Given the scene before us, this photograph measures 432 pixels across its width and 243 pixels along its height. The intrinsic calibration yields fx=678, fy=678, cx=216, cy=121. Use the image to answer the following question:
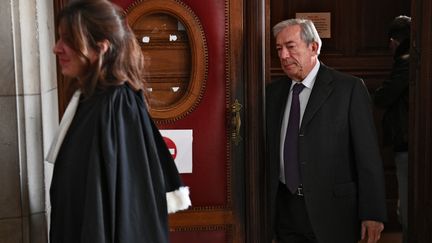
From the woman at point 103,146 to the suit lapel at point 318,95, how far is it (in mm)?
1001

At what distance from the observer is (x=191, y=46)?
10.9 ft

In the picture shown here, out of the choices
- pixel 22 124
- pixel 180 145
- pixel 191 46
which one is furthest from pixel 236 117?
pixel 22 124

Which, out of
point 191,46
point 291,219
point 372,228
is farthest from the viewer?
point 191,46

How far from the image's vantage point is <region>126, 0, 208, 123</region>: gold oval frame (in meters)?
3.27

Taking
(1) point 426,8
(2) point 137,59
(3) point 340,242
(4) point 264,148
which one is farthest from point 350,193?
(2) point 137,59

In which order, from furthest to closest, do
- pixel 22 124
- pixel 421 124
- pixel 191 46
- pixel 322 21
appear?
1. pixel 322 21
2. pixel 421 124
3. pixel 191 46
4. pixel 22 124

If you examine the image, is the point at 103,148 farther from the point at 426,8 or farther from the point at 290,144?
the point at 426,8

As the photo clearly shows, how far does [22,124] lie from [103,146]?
618mm

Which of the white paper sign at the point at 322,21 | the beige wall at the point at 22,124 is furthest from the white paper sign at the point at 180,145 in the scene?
the white paper sign at the point at 322,21

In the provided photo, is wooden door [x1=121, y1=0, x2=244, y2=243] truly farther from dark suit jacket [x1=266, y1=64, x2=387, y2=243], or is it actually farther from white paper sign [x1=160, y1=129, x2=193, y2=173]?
dark suit jacket [x1=266, y1=64, x2=387, y2=243]

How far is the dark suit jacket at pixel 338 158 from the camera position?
9.92 ft

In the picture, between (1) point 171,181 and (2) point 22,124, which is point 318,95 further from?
(2) point 22,124

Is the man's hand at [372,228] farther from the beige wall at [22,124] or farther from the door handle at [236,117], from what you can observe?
the beige wall at [22,124]

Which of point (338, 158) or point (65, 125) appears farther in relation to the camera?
point (338, 158)
